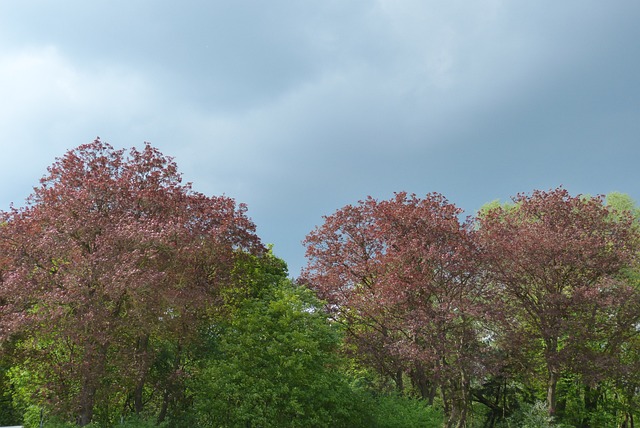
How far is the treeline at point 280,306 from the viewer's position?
16.7 m

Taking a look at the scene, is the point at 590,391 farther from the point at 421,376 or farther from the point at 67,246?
the point at 67,246

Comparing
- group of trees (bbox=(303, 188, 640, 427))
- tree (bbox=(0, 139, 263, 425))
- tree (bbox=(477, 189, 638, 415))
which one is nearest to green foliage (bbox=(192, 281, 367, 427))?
tree (bbox=(0, 139, 263, 425))

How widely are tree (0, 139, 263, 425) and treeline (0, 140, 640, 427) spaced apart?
0.25 ft

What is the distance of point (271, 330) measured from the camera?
19.6 m

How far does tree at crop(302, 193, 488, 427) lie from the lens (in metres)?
20.7

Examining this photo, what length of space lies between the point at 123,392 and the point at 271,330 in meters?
5.84

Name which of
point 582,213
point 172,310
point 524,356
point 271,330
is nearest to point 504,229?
point 582,213

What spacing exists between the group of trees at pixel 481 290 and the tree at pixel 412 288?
2.2 inches

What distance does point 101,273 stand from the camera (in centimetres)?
1588

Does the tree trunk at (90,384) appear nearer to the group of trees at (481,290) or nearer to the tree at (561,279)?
the group of trees at (481,290)

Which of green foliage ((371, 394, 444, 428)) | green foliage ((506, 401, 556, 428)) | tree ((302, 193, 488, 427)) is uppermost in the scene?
tree ((302, 193, 488, 427))

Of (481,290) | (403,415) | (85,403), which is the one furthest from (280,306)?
(481,290)

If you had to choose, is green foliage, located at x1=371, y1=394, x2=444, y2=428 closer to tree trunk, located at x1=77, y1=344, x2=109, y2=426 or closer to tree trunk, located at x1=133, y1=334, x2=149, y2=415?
tree trunk, located at x1=133, y1=334, x2=149, y2=415

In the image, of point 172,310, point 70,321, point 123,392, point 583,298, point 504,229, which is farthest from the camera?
point 504,229
